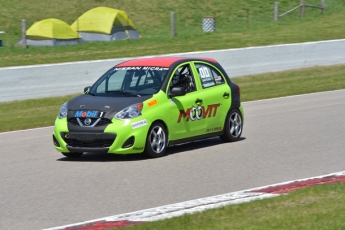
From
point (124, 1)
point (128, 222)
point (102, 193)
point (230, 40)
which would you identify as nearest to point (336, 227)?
point (128, 222)

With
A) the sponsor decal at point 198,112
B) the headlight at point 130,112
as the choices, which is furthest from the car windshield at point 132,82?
the sponsor decal at point 198,112

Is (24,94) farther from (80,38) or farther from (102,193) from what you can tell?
(80,38)

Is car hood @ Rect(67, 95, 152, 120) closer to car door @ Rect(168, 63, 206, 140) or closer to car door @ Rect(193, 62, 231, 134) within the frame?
car door @ Rect(168, 63, 206, 140)

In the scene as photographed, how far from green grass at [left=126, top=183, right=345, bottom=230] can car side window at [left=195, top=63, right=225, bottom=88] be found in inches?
180

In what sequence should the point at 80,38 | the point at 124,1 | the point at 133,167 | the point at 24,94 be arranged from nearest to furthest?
the point at 133,167 < the point at 24,94 < the point at 80,38 < the point at 124,1

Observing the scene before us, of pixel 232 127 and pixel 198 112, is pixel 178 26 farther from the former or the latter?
pixel 198 112

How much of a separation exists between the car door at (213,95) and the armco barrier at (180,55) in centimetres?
771

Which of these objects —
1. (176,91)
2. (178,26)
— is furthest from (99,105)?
(178,26)

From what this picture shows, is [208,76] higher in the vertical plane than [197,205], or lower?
higher

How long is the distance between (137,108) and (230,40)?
1979 centimetres

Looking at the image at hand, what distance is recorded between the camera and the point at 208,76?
12.2 m

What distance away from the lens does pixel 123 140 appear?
34.5 feet

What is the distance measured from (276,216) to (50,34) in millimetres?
26019

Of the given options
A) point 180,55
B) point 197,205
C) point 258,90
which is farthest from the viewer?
point 180,55
